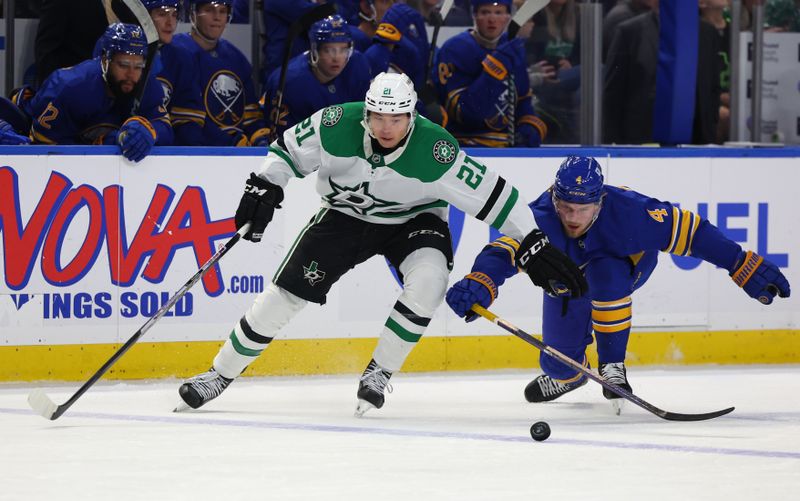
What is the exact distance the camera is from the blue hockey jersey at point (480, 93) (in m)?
6.37

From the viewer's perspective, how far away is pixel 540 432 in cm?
433

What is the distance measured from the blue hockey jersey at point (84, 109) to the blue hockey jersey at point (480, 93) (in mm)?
1314

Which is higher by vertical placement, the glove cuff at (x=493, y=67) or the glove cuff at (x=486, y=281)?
the glove cuff at (x=493, y=67)

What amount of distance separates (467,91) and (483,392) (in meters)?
1.51

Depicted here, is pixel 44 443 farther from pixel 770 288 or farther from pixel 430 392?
pixel 770 288

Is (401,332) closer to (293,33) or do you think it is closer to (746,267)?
(746,267)

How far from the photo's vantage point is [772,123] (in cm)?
706

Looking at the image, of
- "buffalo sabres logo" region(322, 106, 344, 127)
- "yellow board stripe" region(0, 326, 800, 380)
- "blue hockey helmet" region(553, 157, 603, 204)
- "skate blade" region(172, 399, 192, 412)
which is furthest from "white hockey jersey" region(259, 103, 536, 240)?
"yellow board stripe" region(0, 326, 800, 380)

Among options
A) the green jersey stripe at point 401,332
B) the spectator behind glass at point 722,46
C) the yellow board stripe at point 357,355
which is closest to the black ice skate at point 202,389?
the green jersey stripe at point 401,332

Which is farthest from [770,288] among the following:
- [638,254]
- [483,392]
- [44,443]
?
[44,443]

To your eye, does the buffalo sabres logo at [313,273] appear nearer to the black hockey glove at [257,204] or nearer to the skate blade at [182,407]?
the black hockey glove at [257,204]

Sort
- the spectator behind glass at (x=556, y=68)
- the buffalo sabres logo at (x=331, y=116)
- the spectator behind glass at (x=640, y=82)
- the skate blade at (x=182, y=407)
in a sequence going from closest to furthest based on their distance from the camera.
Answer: the buffalo sabres logo at (x=331, y=116)
the skate blade at (x=182, y=407)
the spectator behind glass at (x=556, y=68)
the spectator behind glass at (x=640, y=82)

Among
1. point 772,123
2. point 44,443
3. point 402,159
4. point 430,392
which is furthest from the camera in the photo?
point 772,123

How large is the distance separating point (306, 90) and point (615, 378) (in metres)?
1.98
